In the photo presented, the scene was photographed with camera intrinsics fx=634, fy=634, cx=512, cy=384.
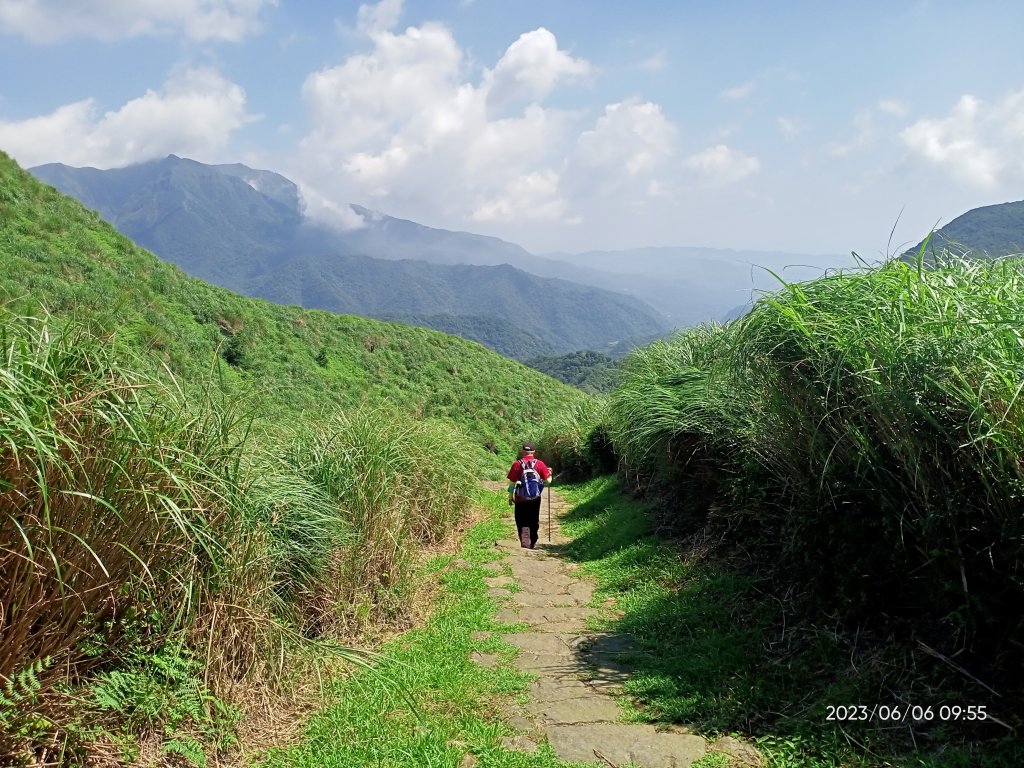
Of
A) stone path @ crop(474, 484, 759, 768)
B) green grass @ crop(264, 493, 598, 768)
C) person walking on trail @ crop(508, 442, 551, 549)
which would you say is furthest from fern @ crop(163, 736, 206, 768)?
person walking on trail @ crop(508, 442, 551, 549)

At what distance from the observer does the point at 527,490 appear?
7.94 m

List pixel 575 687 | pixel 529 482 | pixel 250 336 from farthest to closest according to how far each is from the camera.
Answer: pixel 250 336 → pixel 529 482 → pixel 575 687

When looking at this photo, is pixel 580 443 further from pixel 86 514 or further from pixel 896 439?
pixel 86 514

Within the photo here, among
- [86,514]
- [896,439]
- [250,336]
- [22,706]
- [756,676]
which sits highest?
[250,336]

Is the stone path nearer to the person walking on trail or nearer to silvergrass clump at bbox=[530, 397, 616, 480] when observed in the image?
the person walking on trail

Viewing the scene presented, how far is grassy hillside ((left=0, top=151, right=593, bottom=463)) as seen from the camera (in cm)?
1585

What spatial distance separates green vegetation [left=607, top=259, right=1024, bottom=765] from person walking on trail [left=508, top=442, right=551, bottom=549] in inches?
126

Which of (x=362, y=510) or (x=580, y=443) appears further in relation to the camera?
(x=580, y=443)

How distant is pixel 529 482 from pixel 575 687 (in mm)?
4077

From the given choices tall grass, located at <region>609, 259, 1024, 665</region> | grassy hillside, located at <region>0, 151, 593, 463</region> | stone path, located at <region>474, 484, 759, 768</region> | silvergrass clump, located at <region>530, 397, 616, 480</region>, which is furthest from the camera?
grassy hillside, located at <region>0, 151, 593, 463</region>

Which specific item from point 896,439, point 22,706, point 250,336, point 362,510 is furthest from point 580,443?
point 250,336

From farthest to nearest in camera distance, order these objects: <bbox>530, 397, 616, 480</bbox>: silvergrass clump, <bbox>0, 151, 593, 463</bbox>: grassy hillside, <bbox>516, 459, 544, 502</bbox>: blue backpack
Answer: <bbox>0, 151, 593, 463</bbox>: grassy hillside
<bbox>530, 397, 616, 480</bbox>: silvergrass clump
<bbox>516, 459, 544, 502</bbox>: blue backpack

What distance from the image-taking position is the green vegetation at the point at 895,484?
9.28ft

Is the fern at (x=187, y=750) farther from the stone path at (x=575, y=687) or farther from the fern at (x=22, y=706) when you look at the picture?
the stone path at (x=575, y=687)
